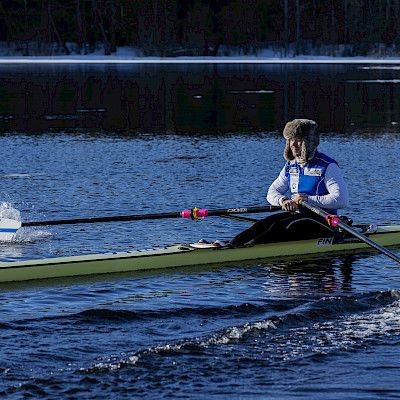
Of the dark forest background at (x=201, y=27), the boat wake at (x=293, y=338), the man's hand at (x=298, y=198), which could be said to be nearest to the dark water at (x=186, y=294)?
the boat wake at (x=293, y=338)

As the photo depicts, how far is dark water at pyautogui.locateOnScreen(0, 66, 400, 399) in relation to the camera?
33.4 ft

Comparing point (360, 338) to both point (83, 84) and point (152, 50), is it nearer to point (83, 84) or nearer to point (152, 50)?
point (83, 84)

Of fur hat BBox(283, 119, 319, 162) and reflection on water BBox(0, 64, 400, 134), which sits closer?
fur hat BBox(283, 119, 319, 162)

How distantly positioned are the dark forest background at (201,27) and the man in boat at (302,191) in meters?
85.1

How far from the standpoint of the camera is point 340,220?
46.5 ft

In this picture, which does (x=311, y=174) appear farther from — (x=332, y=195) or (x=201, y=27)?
(x=201, y=27)

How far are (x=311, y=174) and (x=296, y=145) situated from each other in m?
0.43

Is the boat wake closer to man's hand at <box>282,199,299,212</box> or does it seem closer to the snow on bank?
man's hand at <box>282,199,299,212</box>

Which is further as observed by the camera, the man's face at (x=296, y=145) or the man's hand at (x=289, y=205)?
the man's face at (x=296, y=145)

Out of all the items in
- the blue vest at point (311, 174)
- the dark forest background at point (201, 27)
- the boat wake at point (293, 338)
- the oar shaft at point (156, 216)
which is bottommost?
the boat wake at point (293, 338)

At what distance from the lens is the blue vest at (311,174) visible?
14891 millimetres

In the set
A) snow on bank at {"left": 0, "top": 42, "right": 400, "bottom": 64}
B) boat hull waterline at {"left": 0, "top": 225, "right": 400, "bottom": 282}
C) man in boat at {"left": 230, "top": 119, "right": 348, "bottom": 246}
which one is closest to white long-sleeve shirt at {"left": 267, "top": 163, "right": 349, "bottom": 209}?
man in boat at {"left": 230, "top": 119, "right": 348, "bottom": 246}

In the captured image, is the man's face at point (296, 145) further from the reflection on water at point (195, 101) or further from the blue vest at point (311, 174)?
the reflection on water at point (195, 101)

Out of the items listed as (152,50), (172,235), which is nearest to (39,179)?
(172,235)
